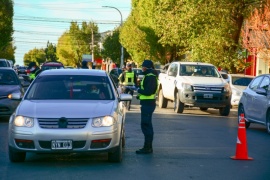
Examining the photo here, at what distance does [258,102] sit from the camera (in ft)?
60.3

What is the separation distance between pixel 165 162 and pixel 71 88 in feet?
7.04

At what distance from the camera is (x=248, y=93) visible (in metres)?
19.4

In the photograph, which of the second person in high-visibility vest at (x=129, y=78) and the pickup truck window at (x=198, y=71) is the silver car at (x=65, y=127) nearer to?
the second person in high-visibility vest at (x=129, y=78)

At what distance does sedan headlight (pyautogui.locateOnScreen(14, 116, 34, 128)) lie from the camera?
10.8 m

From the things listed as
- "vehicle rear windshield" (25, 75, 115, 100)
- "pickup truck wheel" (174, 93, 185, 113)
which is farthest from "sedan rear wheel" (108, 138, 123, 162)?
"pickup truck wheel" (174, 93, 185, 113)

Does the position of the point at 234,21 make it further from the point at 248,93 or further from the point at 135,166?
the point at 135,166

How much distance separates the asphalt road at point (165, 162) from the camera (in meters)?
10.3

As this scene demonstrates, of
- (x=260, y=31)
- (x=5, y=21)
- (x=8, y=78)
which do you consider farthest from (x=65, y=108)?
(x=5, y=21)

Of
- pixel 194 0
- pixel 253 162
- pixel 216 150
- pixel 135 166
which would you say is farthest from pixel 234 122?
pixel 194 0

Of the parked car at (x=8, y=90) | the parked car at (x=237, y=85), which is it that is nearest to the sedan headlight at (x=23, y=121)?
the parked car at (x=8, y=90)

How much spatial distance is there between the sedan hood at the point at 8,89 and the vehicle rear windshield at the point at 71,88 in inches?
274

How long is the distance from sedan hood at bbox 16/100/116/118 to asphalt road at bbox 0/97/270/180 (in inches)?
34.1

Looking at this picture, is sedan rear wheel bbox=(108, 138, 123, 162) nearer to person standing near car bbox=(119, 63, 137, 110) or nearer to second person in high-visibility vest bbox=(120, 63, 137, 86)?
person standing near car bbox=(119, 63, 137, 110)

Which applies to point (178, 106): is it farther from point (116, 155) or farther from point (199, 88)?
point (116, 155)
